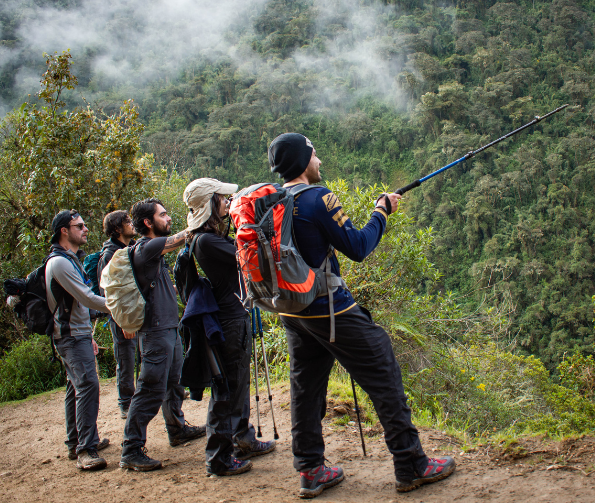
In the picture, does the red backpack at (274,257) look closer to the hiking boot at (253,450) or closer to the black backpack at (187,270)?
the black backpack at (187,270)

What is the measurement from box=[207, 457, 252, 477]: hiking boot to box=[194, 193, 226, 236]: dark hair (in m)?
1.30

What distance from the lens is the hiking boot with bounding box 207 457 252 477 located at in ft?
8.85

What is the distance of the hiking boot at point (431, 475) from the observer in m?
2.18

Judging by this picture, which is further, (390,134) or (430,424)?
(390,134)

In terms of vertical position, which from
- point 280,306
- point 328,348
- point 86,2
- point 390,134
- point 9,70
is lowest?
point 328,348

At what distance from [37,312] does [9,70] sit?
74.3 metres

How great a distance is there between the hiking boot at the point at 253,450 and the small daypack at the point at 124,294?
984mm

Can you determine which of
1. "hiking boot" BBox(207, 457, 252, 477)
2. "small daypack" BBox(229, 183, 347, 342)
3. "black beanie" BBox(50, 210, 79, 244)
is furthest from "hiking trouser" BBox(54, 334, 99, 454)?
"small daypack" BBox(229, 183, 347, 342)

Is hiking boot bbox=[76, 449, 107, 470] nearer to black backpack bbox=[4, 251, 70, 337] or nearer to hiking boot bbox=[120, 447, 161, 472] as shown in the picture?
hiking boot bbox=[120, 447, 161, 472]

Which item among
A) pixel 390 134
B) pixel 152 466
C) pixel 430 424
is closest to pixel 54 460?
pixel 152 466

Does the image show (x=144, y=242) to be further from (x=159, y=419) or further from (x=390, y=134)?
(x=390, y=134)

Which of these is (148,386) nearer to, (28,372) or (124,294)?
(124,294)

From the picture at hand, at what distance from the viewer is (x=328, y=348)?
2236mm

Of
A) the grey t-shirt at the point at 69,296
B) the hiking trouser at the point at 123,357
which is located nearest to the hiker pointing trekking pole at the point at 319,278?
the grey t-shirt at the point at 69,296
